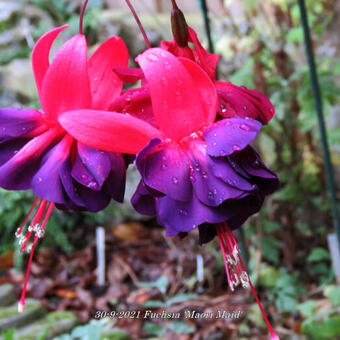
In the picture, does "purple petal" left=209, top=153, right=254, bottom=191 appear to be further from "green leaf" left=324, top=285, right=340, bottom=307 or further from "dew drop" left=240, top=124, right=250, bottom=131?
"green leaf" left=324, top=285, right=340, bottom=307

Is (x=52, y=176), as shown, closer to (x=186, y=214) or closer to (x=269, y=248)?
(x=186, y=214)

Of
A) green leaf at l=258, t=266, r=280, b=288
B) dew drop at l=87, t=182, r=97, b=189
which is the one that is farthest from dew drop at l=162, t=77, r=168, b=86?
green leaf at l=258, t=266, r=280, b=288

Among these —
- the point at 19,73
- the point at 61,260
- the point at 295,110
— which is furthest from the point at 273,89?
the point at 19,73

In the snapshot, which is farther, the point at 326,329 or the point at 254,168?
the point at 326,329

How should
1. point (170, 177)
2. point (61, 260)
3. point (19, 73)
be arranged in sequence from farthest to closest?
point (19, 73), point (61, 260), point (170, 177)

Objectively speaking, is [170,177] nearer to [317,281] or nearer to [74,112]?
[74,112]

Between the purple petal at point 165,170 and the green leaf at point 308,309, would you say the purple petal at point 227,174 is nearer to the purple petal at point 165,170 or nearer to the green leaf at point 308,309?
the purple petal at point 165,170

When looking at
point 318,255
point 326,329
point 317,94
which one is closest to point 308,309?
point 326,329
